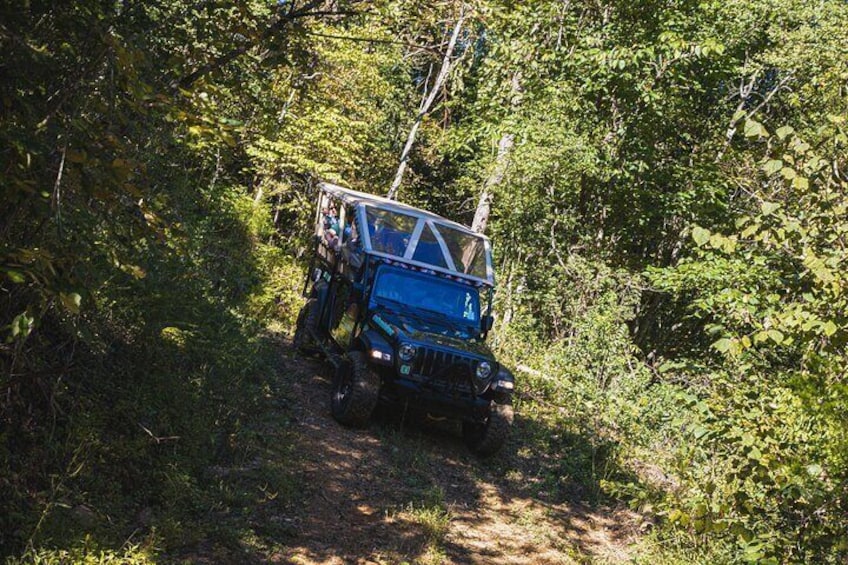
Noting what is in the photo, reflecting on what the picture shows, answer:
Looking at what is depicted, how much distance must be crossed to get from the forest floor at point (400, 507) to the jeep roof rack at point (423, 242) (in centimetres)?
208

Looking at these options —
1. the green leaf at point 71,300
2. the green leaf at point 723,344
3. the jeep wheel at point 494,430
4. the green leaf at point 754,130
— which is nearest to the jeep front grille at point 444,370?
the jeep wheel at point 494,430

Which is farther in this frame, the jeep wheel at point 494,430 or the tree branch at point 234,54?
the jeep wheel at point 494,430

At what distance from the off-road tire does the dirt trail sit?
1.70m

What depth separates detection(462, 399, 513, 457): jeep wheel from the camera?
28.2ft

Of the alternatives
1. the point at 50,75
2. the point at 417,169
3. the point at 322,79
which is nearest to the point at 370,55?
the point at 322,79

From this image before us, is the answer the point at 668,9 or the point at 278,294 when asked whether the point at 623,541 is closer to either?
the point at 278,294

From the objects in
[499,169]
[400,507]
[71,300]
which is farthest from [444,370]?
[499,169]

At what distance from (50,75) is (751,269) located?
12657mm

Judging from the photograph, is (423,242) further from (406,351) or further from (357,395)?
(357,395)

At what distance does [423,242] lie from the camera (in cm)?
1003

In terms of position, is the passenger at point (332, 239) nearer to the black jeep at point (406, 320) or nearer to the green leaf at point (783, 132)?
the black jeep at point (406, 320)

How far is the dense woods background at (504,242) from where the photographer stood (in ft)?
11.8

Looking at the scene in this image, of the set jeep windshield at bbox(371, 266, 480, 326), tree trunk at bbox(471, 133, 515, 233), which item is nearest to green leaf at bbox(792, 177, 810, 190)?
jeep windshield at bbox(371, 266, 480, 326)

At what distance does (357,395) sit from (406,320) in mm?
1411
